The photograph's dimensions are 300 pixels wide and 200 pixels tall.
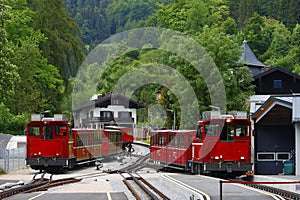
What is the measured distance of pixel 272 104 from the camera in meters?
33.7

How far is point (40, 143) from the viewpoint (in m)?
35.4

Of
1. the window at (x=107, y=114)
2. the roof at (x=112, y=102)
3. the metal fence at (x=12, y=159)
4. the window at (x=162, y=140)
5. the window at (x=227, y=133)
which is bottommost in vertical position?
the metal fence at (x=12, y=159)

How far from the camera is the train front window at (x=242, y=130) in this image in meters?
30.9

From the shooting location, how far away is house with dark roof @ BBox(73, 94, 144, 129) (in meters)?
93.7

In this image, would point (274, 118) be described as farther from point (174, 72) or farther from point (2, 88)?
point (174, 72)

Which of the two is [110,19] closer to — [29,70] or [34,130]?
[29,70]

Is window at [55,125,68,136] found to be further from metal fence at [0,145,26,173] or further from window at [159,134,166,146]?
window at [159,134,166,146]

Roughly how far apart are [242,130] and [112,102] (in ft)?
212

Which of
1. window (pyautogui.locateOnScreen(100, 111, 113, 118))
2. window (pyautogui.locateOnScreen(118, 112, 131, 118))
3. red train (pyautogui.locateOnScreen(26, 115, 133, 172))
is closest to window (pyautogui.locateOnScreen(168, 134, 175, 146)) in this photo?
red train (pyautogui.locateOnScreen(26, 115, 133, 172))

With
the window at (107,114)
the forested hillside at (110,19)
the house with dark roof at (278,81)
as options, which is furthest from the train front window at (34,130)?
the forested hillside at (110,19)

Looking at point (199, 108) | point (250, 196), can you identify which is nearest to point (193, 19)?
point (199, 108)

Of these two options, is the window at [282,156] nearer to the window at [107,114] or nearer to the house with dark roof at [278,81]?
the house with dark roof at [278,81]

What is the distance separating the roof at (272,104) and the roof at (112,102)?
58.7 meters

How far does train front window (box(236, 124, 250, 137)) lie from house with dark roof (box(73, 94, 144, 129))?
61.7 metres
